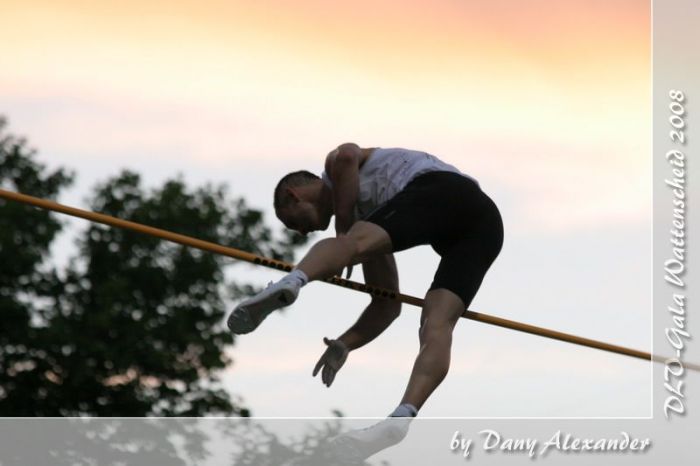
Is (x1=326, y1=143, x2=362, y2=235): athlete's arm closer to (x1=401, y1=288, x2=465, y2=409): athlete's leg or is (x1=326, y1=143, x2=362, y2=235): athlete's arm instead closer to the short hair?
the short hair

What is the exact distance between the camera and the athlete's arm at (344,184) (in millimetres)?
6102

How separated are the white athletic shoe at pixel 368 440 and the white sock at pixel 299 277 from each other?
0.59 meters

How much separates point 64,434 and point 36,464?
1.42 meters

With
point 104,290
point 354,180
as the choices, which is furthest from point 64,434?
point 354,180

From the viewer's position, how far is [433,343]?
575 centimetres

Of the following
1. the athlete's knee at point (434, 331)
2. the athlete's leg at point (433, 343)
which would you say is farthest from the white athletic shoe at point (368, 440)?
the athlete's knee at point (434, 331)

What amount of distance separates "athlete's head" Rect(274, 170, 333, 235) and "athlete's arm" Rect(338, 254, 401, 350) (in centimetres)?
36

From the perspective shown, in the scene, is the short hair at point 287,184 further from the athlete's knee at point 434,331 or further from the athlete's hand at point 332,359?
the athlete's knee at point 434,331

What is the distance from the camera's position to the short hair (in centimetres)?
628

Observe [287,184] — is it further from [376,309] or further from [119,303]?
[119,303]

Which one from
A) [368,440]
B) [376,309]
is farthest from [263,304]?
[376,309]

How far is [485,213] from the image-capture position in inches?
243

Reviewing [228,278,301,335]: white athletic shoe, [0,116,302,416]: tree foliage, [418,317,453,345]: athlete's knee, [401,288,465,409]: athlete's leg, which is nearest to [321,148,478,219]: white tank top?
[401,288,465,409]: athlete's leg

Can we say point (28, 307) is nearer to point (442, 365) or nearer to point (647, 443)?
point (647, 443)
